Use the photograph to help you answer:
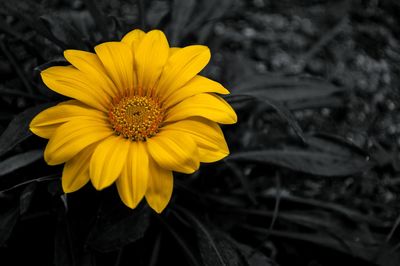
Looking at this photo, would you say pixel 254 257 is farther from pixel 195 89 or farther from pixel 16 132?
pixel 16 132

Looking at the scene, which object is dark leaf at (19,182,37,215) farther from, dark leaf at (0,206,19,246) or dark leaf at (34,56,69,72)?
dark leaf at (34,56,69,72)

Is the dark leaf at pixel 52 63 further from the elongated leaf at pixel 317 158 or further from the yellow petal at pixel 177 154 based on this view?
the elongated leaf at pixel 317 158

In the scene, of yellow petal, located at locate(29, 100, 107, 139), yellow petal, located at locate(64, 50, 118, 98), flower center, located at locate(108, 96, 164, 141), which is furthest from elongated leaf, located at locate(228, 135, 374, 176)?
yellow petal, located at locate(29, 100, 107, 139)

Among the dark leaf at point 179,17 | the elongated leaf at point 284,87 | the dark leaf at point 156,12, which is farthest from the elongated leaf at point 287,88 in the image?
the dark leaf at point 156,12

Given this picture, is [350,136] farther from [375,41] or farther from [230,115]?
[230,115]

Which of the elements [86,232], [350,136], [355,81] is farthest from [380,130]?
[86,232]
